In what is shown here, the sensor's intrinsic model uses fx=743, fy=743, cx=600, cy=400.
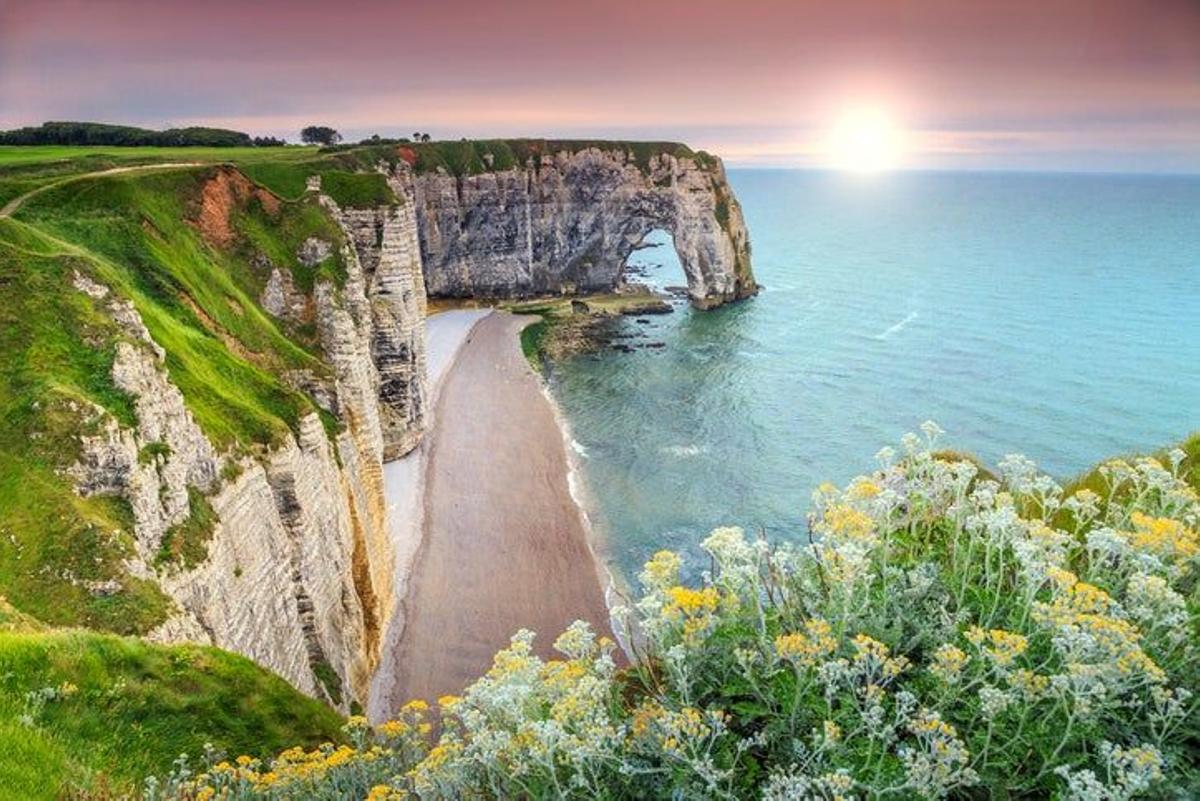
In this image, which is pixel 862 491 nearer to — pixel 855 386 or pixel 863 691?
pixel 863 691

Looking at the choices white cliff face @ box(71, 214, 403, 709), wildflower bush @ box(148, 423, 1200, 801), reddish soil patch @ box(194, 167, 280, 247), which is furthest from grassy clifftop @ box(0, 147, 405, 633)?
wildflower bush @ box(148, 423, 1200, 801)

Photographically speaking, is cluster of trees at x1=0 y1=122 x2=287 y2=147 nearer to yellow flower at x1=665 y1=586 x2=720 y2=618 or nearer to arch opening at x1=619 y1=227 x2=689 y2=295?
arch opening at x1=619 y1=227 x2=689 y2=295

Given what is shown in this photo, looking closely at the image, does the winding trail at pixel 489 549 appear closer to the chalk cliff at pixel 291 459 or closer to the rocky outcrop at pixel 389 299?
the chalk cliff at pixel 291 459

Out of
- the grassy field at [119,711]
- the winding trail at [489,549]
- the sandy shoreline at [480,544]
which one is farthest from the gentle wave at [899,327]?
the grassy field at [119,711]

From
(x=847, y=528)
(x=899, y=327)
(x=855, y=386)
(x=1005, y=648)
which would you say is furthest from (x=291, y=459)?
(x=899, y=327)

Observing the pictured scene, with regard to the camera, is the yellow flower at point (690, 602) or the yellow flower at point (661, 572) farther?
the yellow flower at point (661, 572)

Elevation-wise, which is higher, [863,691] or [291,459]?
[863,691]

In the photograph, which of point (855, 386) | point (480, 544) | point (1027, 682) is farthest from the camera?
point (855, 386)
